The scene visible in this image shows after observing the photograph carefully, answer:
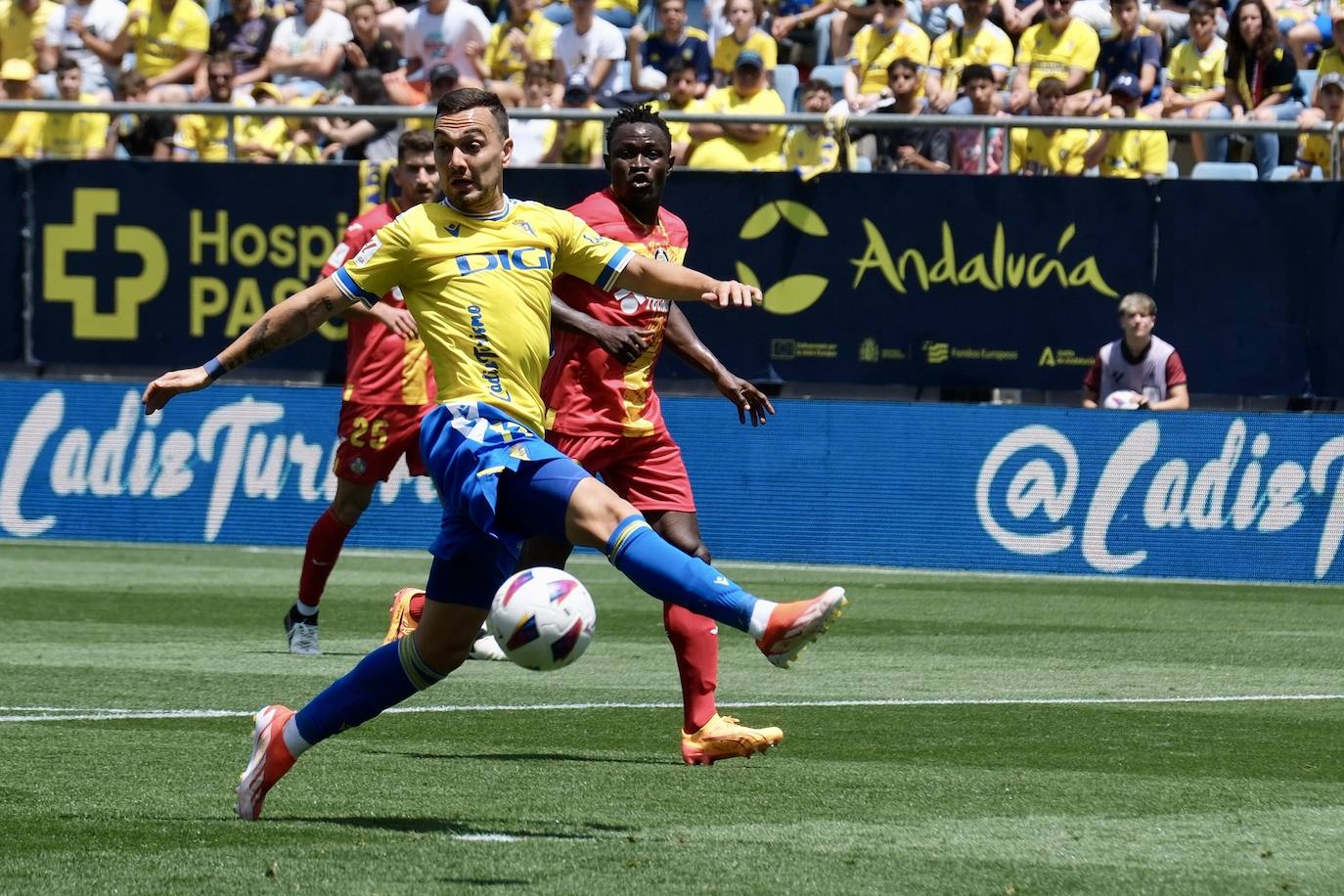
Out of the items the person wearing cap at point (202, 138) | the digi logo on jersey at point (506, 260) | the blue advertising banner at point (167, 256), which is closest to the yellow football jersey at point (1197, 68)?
the blue advertising banner at point (167, 256)

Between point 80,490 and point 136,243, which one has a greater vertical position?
point 136,243

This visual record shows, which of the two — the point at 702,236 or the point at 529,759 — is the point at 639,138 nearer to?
A: the point at 529,759

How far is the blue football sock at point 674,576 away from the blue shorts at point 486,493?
20 centimetres

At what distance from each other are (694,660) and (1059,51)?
11.2 m

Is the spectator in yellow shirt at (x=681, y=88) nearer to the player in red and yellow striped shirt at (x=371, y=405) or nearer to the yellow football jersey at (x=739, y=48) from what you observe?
the yellow football jersey at (x=739, y=48)

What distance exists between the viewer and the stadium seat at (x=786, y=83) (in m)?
18.8

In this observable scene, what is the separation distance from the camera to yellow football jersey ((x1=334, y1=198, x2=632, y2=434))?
664 cm

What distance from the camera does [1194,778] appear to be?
729cm

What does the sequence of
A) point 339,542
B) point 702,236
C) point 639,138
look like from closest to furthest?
point 639,138 → point 339,542 → point 702,236

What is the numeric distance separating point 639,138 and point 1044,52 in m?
10.1

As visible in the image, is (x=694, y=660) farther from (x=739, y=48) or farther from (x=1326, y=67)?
(x=739, y=48)

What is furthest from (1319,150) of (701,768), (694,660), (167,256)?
(701,768)

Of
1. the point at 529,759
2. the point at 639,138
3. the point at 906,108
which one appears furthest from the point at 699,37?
the point at 529,759

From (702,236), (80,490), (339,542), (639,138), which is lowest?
(80,490)
